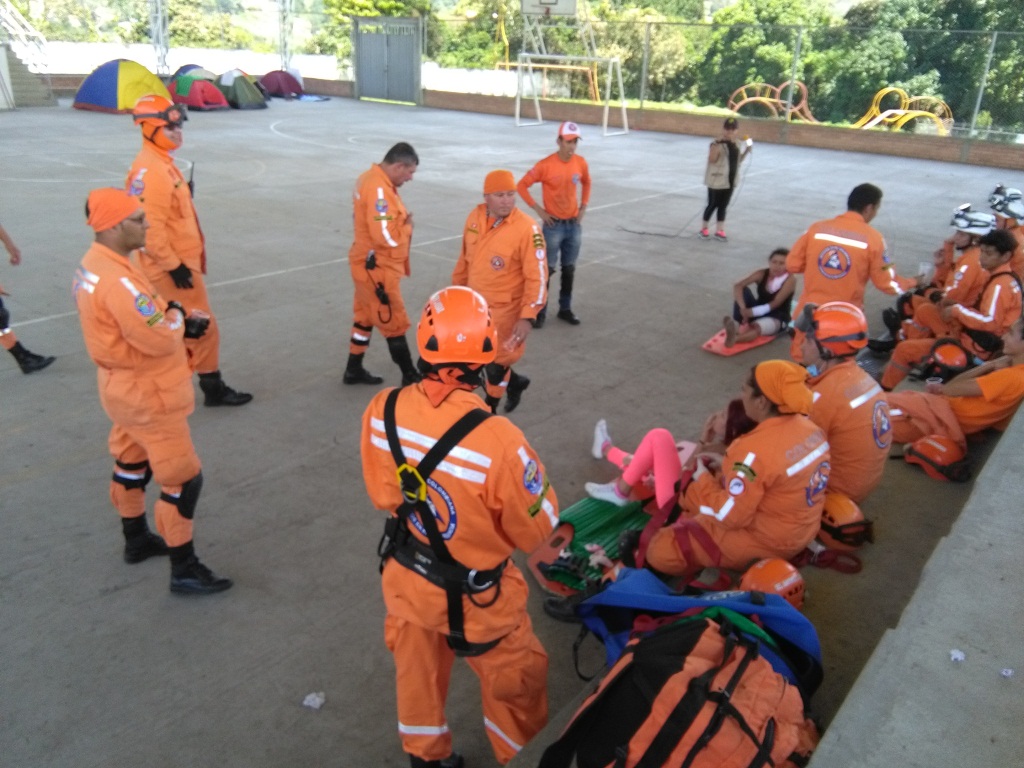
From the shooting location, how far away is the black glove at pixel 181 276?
5.79 metres

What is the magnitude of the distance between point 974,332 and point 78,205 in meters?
12.9

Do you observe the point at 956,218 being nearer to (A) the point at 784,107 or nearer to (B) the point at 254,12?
(A) the point at 784,107

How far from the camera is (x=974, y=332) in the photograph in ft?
21.3

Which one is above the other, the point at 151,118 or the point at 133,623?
the point at 151,118

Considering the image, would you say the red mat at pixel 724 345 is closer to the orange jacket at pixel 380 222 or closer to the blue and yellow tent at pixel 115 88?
the orange jacket at pixel 380 222

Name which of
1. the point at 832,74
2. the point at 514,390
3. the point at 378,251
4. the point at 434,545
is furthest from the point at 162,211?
the point at 832,74

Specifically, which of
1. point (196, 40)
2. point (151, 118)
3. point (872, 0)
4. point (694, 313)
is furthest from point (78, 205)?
point (196, 40)

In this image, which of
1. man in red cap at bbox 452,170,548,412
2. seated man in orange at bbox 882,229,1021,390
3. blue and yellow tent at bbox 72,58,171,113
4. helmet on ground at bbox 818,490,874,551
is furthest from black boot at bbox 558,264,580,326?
blue and yellow tent at bbox 72,58,171,113

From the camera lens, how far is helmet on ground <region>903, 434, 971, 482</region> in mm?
5184

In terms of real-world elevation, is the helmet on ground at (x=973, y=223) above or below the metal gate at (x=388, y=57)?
below

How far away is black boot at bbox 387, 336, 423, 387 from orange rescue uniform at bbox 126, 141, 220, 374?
1.47 m

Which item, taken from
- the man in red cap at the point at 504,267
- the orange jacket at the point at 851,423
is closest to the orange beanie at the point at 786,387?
the orange jacket at the point at 851,423

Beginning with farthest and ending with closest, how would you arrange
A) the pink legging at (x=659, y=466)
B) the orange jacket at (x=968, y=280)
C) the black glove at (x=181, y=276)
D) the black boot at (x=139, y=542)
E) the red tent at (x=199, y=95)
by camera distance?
the red tent at (x=199, y=95) → the orange jacket at (x=968, y=280) → the black glove at (x=181, y=276) → the pink legging at (x=659, y=466) → the black boot at (x=139, y=542)

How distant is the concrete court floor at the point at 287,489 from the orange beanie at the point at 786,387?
107 centimetres
